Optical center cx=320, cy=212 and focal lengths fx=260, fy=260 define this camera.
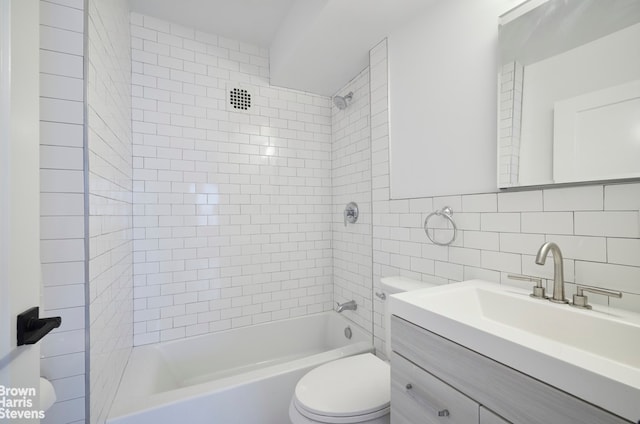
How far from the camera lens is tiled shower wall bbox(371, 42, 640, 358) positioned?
0.82 metres

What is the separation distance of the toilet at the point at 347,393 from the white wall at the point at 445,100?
636 millimetres

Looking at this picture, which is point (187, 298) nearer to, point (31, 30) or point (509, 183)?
point (31, 30)

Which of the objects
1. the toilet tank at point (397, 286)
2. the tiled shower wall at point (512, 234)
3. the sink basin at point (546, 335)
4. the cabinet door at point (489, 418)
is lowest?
the cabinet door at point (489, 418)

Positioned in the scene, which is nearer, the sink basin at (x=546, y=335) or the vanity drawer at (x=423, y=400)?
the sink basin at (x=546, y=335)

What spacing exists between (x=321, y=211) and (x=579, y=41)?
6.40 ft

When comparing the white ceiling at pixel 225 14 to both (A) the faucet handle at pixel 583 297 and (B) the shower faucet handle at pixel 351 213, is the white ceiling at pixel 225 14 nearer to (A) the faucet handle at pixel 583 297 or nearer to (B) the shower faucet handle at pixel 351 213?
(B) the shower faucet handle at pixel 351 213

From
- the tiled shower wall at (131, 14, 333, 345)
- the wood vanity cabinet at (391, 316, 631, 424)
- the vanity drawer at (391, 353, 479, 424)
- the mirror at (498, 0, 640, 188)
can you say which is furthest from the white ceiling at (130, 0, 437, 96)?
the vanity drawer at (391, 353, 479, 424)

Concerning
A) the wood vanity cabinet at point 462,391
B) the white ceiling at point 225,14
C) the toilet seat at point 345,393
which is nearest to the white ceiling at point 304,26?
the white ceiling at point 225,14

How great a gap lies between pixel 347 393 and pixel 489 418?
0.72m

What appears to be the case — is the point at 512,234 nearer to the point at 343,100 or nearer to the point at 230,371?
the point at 343,100

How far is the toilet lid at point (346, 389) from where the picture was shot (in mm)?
1102

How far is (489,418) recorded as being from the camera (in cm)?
63

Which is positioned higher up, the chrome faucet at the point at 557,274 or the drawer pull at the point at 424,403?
the chrome faucet at the point at 557,274

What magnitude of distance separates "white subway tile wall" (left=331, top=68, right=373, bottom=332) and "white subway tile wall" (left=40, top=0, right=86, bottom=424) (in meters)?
1.65
